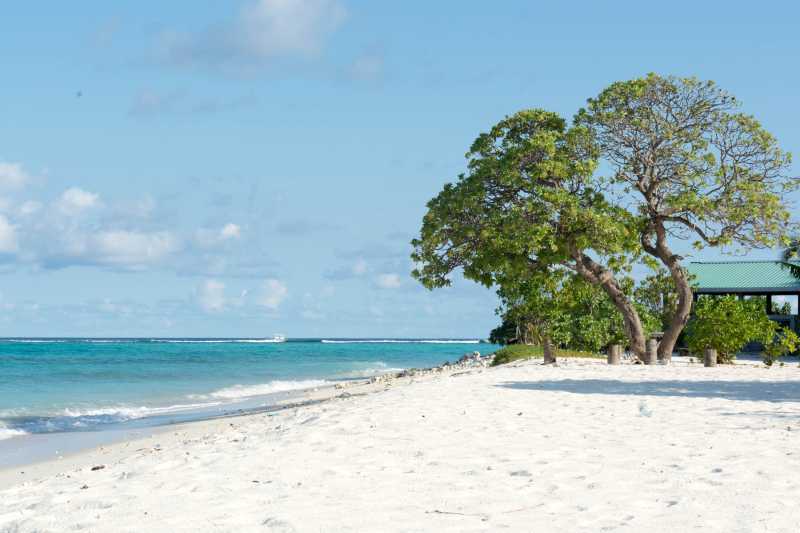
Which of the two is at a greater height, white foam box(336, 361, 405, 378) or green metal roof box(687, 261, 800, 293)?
green metal roof box(687, 261, 800, 293)

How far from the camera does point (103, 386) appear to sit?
35.0 m

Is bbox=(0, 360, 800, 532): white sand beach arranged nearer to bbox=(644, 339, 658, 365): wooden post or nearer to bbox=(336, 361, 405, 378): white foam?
bbox=(644, 339, 658, 365): wooden post

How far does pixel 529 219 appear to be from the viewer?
2339 centimetres

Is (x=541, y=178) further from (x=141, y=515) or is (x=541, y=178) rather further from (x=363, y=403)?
(x=141, y=515)

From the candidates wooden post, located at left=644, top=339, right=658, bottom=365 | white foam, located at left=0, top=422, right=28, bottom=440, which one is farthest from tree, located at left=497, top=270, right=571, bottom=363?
white foam, located at left=0, top=422, right=28, bottom=440

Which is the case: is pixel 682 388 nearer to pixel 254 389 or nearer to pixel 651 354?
pixel 651 354

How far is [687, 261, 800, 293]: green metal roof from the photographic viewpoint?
38062 millimetres

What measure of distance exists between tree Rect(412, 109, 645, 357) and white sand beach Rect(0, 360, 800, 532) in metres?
10.2

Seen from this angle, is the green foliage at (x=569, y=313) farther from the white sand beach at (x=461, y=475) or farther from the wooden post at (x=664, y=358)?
the white sand beach at (x=461, y=475)

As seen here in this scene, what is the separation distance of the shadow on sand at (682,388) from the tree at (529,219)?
6007 mm

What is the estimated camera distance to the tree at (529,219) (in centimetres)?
2311

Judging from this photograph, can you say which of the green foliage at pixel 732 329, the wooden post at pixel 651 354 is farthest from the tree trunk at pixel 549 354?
the green foliage at pixel 732 329

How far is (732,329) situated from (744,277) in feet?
50.5

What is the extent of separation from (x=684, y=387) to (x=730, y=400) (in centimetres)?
260
